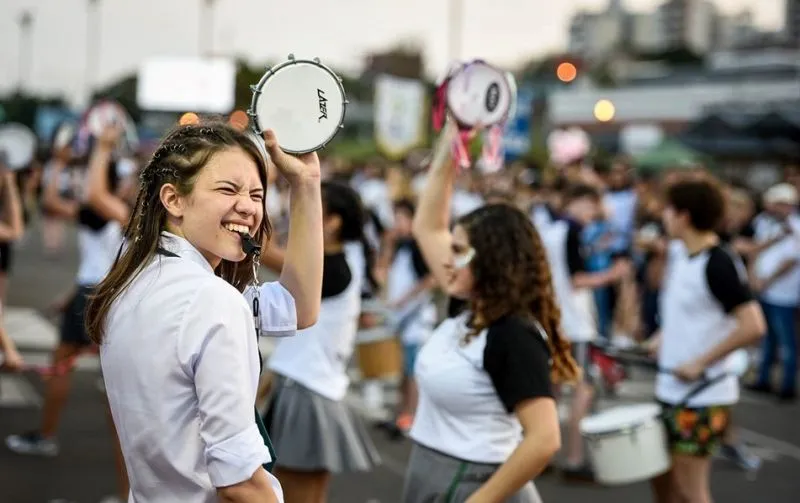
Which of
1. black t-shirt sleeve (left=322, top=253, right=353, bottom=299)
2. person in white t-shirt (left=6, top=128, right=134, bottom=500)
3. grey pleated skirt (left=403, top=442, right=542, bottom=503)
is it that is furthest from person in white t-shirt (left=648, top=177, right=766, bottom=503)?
person in white t-shirt (left=6, top=128, right=134, bottom=500)

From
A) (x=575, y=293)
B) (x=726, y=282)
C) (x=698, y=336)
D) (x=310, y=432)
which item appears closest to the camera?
(x=310, y=432)

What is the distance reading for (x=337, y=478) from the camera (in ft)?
23.9

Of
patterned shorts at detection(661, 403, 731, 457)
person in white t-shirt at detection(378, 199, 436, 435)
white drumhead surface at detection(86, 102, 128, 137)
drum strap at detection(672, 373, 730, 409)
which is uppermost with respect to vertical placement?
white drumhead surface at detection(86, 102, 128, 137)

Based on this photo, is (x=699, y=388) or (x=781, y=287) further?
(x=781, y=287)

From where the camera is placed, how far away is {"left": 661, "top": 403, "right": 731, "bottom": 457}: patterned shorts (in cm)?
491

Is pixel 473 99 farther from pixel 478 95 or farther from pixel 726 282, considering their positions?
pixel 726 282

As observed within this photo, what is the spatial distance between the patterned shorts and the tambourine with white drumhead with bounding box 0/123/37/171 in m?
4.49

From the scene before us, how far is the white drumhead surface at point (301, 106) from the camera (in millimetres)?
2398

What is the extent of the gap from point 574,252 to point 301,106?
222 inches

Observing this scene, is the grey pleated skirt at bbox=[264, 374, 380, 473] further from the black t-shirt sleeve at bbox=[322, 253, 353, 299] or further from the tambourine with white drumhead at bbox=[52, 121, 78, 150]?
the tambourine with white drumhead at bbox=[52, 121, 78, 150]

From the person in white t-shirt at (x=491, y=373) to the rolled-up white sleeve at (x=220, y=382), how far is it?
3.74ft

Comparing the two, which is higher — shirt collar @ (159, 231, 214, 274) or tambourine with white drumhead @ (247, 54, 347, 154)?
tambourine with white drumhead @ (247, 54, 347, 154)

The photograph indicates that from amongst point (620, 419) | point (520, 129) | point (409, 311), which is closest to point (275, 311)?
point (620, 419)

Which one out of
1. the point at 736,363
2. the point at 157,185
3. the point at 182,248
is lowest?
the point at 736,363
